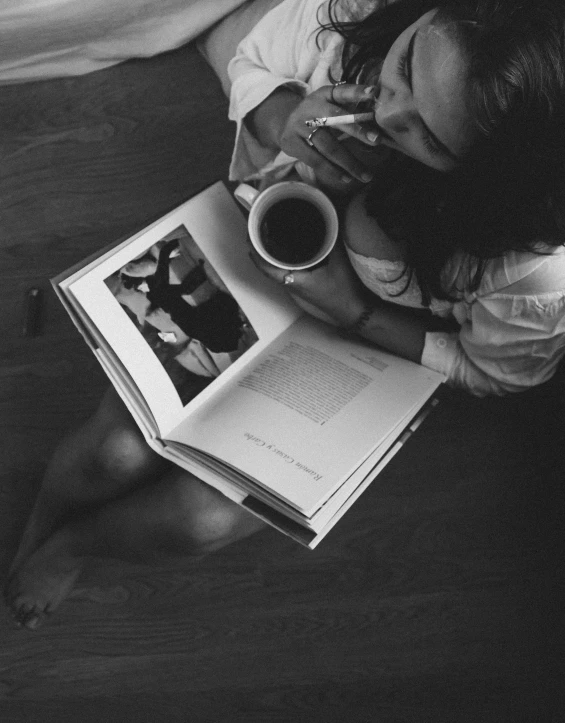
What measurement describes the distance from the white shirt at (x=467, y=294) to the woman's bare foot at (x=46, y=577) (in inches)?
23.1

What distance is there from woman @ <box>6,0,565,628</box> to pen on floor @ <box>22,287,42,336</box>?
23cm

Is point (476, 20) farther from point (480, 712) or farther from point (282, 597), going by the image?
point (480, 712)

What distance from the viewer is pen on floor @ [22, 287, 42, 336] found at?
105 cm

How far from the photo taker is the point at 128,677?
1005mm

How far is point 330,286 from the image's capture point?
79 cm

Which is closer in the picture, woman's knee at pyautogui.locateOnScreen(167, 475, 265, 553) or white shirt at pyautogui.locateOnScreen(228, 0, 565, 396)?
white shirt at pyautogui.locateOnScreen(228, 0, 565, 396)

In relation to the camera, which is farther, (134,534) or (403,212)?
(134,534)

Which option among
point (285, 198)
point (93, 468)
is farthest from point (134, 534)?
point (285, 198)

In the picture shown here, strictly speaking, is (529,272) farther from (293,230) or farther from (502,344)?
(293,230)

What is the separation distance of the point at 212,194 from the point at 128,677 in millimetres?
754

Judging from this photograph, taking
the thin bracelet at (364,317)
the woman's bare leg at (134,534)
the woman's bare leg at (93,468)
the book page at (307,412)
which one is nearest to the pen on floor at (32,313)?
the woman's bare leg at (93,468)

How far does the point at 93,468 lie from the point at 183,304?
0.29 metres

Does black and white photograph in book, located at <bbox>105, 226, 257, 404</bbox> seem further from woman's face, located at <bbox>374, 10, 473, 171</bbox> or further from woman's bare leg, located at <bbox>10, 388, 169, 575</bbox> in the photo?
woman's face, located at <bbox>374, 10, 473, 171</bbox>

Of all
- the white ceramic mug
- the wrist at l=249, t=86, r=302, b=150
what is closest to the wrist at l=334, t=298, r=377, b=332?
the white ceramic mug
